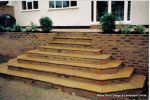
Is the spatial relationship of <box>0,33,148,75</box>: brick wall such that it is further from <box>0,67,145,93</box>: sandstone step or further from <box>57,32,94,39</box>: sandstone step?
<box>57,32,94,39</box>: sandstone step

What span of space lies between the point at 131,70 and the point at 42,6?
8815 millimetres

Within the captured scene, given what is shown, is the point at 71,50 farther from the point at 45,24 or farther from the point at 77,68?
the point at 45,24

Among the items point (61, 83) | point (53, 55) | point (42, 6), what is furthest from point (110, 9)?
point (61, 83)

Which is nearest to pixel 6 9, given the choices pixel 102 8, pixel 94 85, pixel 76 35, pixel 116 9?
pixel 102 8

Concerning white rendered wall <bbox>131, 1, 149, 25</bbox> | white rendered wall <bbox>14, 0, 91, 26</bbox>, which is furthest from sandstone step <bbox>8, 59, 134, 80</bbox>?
white rendered wall <bbox>14, 0, 91, 26</bbox>

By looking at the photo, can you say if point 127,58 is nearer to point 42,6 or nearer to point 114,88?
point 114,88

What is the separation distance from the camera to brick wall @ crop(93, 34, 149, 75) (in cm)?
700

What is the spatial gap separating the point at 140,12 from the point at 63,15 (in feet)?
14.8

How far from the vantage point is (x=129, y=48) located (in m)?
7.17

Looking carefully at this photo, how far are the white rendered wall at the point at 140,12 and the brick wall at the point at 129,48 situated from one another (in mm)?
4494

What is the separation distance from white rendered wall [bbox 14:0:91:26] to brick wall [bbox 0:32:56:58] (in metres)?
3.95

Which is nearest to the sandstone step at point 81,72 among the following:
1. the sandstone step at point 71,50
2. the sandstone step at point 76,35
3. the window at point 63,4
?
the sandstone step at point 71,50

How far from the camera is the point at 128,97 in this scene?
5.74 m

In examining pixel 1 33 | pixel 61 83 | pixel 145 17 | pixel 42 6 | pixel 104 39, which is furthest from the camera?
pixel 42 6
